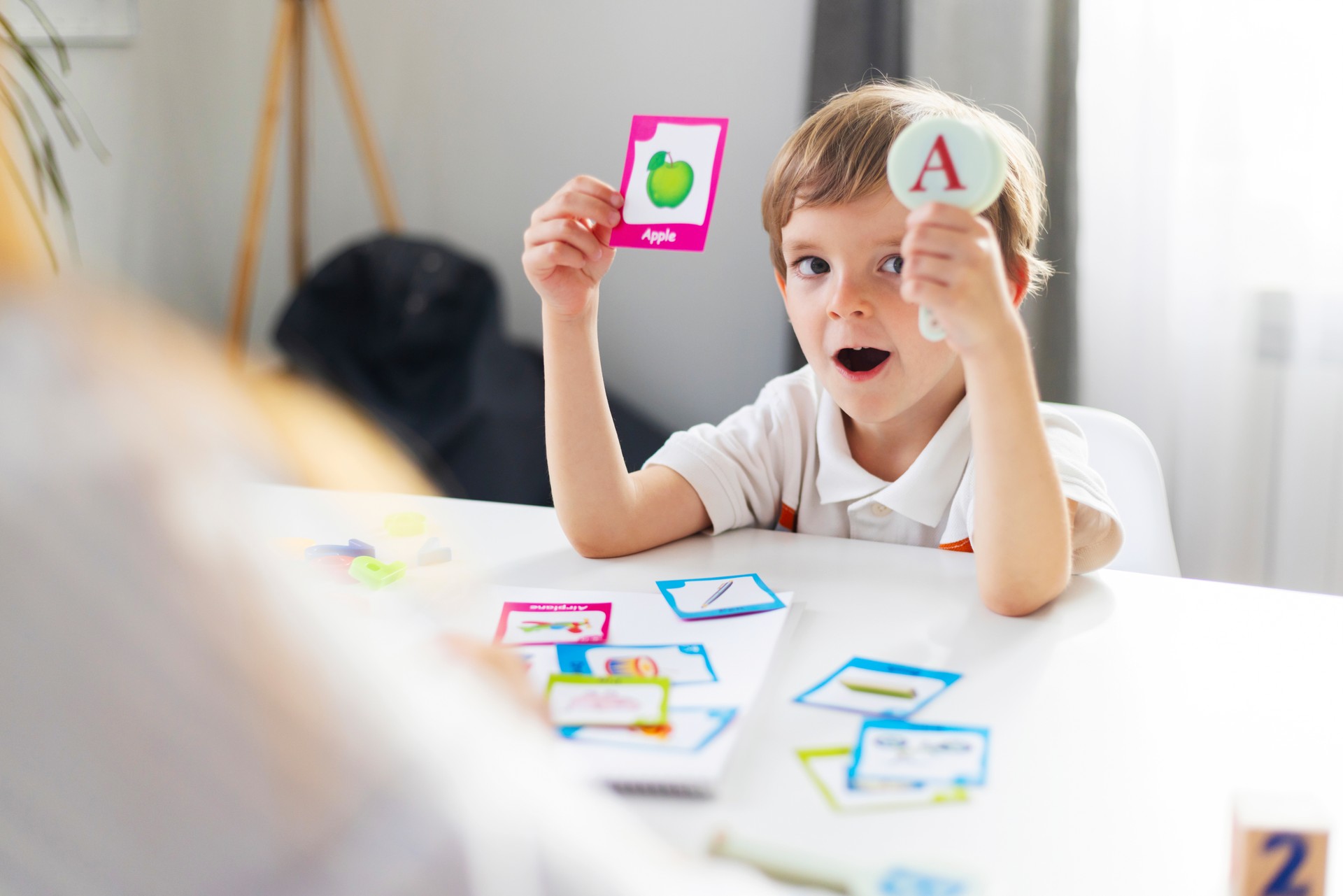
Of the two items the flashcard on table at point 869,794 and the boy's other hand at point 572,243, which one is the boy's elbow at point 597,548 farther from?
the flashcard on table at point 869,794

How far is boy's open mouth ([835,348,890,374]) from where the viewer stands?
108cm

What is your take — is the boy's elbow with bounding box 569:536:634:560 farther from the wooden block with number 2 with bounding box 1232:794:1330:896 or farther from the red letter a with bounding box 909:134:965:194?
the wooden block with number 2 with bounding box 1232:794:1330:896

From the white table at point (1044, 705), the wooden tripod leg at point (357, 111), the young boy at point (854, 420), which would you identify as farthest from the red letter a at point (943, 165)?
the wooden tripod leg at point (357, 111)

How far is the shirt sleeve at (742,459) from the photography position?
1098 mm

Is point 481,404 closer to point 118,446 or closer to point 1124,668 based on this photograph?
point 1124,668

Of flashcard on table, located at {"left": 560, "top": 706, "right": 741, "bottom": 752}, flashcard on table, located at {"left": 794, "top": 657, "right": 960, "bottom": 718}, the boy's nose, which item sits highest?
the boy's nose

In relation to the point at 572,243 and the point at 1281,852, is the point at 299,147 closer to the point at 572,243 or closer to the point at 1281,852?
the point at 572,243

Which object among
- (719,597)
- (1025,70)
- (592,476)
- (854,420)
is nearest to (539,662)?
(719,597)

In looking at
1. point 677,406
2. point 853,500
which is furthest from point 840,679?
point 677,406

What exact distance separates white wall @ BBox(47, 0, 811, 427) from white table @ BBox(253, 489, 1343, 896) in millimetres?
1612

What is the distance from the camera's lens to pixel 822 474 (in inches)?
46.0

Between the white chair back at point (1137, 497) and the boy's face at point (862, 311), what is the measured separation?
8.9 inches

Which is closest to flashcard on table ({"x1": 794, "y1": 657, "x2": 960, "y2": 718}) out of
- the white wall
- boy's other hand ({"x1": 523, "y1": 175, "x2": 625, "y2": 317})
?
boy's other hand ({"x1": 523, "y1": 175, "x2": 625, "y2": 317})

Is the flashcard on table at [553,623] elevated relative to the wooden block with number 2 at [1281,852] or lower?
lower
